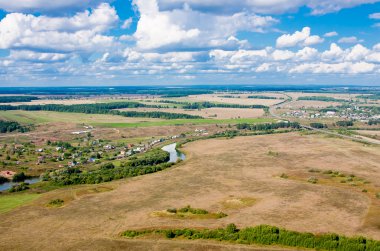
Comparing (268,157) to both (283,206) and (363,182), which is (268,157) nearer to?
(363,182)

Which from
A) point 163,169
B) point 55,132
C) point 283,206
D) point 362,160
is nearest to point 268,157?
point 362,160

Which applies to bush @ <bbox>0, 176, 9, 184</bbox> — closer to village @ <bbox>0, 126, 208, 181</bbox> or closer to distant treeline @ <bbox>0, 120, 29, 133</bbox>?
village @ <bbox>0, 126, 208, 181</bbox>

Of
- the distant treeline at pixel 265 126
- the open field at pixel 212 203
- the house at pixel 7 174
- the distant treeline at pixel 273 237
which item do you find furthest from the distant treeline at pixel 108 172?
the distant treeline at pixel 265 126

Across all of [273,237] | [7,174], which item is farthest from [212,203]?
[7,174]

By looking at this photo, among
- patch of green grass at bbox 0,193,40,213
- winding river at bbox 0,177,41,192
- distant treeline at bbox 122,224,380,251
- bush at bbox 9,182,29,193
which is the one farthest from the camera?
winding river at bbox 0,177,41,192

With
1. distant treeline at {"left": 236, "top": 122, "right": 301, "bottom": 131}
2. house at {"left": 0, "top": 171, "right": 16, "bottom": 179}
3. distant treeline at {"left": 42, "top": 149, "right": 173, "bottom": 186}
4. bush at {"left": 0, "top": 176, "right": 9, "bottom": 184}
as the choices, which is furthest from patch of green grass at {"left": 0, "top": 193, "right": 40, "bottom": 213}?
distant treeline at {"left": 236, "top": 122, "right": 301, "bottom": 131}

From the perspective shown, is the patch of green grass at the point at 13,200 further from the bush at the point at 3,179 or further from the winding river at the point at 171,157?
the bush at the point at 3,179

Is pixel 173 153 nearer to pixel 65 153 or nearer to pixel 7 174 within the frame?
pixel 65 153
